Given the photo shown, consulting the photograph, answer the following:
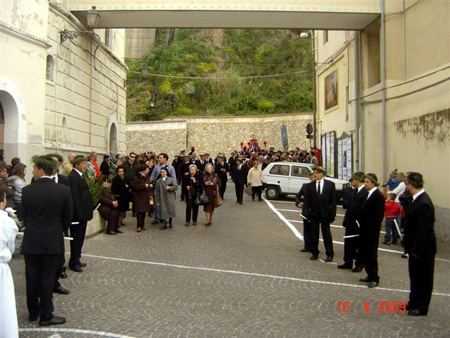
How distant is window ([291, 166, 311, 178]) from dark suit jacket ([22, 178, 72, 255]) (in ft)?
47.6

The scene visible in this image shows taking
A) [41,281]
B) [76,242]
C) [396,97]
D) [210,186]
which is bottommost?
[41,281]

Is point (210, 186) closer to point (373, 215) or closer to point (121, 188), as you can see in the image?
point (121, 188)

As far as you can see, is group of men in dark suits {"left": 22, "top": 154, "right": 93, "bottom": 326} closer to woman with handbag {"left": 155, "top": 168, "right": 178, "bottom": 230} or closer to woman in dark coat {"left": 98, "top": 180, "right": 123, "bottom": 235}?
woman in dark coat {"left": 98, "top": 180, "right": 123, "bottom": 235}

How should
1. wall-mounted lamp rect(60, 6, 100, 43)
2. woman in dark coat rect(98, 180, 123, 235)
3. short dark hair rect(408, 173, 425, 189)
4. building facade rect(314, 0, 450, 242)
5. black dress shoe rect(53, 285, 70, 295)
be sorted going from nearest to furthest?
short dark hair rect(408, 173, 425, 189)
black dress shoe rect(53, 285, 70, 295)
woman in dark coat rect(98, 180, 123, 235)
building facade rect(314, 0, 450, 242)
wall-mounted lamp rect(60, 6, 100, 43)

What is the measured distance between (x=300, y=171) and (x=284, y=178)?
2.53 feet

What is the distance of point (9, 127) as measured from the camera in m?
12.5

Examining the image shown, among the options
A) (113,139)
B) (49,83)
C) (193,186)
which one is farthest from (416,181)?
(113,139)

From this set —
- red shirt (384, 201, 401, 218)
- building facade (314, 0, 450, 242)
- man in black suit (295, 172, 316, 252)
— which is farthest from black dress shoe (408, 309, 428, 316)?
building facade (314, 0, 450, 242)

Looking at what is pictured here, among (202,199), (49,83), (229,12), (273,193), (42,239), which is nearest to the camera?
(42,239)

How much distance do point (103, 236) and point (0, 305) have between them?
6.69 metres

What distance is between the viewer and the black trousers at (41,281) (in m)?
5.17

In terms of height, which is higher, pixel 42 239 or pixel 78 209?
pixel 78 209

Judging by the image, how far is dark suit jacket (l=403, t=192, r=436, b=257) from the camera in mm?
5836

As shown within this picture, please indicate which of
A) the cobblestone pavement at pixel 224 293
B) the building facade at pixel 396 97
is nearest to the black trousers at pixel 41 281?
the cobblestone pavement at pixel 224 293
